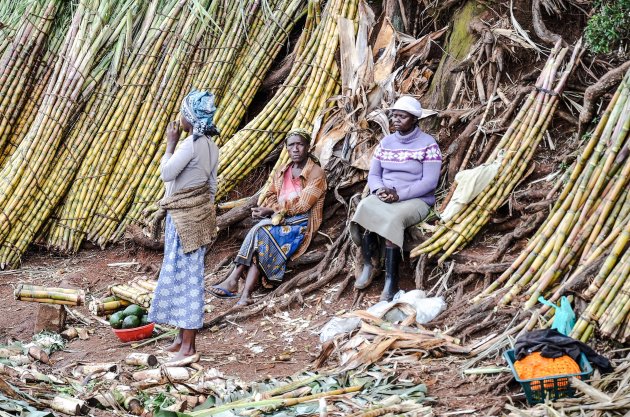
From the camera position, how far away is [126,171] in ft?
25.7

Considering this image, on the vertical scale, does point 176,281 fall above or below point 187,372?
above

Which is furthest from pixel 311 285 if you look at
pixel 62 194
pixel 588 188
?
pixel 62 194

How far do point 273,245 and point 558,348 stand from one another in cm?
305

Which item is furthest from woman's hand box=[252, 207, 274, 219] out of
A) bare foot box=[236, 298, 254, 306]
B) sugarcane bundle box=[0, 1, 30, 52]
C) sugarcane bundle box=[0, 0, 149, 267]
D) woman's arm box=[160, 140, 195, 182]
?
sugarcane bundle box=[0, 1, 30, 52]

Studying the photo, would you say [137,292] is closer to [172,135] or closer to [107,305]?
[107,305]

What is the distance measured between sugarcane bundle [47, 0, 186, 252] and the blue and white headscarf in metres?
3.05

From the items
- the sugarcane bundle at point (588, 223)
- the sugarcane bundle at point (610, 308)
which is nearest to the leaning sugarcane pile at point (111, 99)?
the sugarcane bundle at point (588, 223)

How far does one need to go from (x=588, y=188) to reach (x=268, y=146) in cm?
351

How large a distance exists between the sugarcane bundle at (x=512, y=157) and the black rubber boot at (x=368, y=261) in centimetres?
34

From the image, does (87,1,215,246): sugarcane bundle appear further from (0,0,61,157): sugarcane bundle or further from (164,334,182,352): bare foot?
(164,334,182,352): bare foot

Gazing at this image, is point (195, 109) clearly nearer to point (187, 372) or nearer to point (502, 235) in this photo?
point (187, 372)

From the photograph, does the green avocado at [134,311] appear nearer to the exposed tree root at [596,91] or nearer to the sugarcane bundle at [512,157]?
the sugarcane bundle at [512,157]

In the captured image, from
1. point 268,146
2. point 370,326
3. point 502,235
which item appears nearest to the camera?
point 370,326

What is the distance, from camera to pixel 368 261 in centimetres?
600
